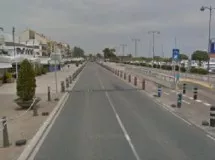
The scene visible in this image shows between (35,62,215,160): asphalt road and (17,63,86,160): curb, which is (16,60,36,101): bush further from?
(35,62,215,160): asphalt road

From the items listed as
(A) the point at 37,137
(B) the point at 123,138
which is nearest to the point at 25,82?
(A) the point at 37,137

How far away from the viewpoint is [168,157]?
9.40 metres

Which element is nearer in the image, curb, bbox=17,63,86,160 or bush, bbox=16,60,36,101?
curb, bbox=17,63,86,160

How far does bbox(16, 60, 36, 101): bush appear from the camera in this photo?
1950 centimetres

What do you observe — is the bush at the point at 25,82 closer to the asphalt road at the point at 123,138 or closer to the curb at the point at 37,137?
the curb at the point at 37,137

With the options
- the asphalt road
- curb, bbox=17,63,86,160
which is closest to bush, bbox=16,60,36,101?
curb, bbox=17,63,86,160

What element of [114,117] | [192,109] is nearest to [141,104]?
[192,109]

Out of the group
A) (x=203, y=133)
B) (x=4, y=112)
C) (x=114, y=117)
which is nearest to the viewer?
(x=203, y=133)

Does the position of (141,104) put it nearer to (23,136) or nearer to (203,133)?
(203,133)

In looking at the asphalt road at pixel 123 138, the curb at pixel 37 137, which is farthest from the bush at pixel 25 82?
the asphalt road at pixel 123 138

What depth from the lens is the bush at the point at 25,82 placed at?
1950cm

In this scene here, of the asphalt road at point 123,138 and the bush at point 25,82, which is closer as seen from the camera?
the asphalt road at point 123,138

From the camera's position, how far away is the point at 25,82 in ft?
64.1

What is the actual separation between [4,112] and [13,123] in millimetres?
4039
